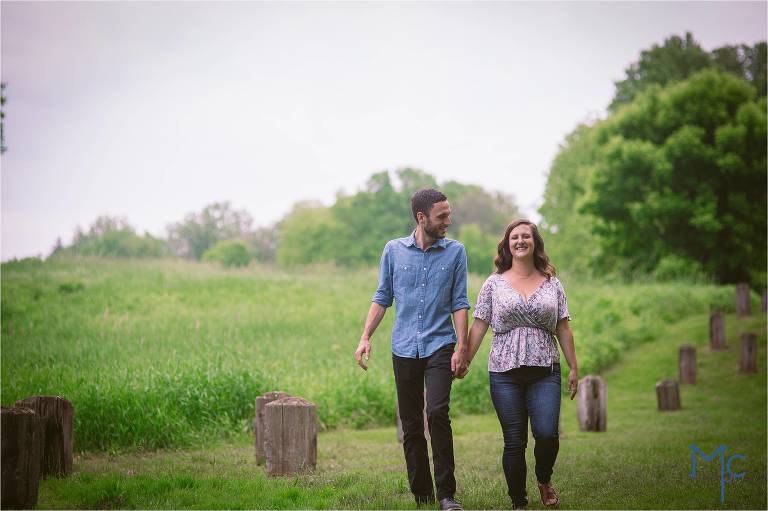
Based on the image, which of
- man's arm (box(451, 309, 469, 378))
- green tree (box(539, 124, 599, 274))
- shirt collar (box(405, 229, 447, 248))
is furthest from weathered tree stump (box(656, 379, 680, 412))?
green tree (box(539, 124, 599, 274))

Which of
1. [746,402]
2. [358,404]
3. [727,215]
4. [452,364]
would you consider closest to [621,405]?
[746,402]

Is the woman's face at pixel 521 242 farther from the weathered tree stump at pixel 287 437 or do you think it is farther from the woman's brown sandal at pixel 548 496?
the weathered tree stump at pixel 287 437

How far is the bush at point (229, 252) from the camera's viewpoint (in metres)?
63.5

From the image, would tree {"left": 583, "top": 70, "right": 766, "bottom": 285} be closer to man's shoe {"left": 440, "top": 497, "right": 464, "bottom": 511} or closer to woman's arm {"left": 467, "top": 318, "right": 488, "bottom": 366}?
woman's arm {"left": 467, "top": 318, "right": 488, "bottom": 366}

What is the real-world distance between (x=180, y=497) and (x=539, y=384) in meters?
3.46

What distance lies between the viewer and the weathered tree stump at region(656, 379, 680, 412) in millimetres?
15922

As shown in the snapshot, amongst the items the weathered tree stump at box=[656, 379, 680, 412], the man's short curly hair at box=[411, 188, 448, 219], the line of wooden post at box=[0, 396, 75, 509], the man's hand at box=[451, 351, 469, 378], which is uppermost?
the man's short curly hair at box=[411, 188, 448, 219]

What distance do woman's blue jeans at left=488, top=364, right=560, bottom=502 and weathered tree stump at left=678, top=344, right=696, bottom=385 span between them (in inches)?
551

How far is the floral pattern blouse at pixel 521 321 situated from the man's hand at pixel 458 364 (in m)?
0.22

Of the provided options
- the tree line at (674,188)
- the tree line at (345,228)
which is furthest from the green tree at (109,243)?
the tree line at (345,228)

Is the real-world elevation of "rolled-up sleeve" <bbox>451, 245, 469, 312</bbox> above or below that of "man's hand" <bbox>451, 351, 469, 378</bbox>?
above

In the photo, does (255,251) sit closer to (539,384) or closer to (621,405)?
(621,405)

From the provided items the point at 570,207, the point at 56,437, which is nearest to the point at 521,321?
the point at 56,437

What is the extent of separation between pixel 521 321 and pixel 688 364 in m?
14.3
